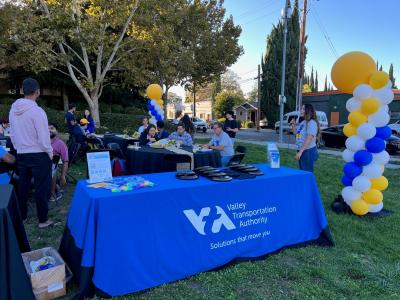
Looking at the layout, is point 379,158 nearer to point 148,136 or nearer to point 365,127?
point 365,127

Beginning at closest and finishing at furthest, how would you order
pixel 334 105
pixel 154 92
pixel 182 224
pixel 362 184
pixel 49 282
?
pixel 49 282, pixel 182 224, pixel 362 184, pixel 154 92, pixel 334 105

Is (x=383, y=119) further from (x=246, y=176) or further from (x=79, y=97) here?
(x=79, y=97)

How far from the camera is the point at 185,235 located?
8.98 feet

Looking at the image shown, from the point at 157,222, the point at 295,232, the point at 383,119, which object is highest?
the point at 383,119

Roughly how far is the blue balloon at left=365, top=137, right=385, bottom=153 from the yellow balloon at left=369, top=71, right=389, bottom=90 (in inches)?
28.4

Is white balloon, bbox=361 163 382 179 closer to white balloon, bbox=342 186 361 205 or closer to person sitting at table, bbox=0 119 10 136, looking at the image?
white balloon, bbox=342 186 361 205

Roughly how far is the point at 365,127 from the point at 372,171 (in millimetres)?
643

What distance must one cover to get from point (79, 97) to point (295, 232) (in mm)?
21529

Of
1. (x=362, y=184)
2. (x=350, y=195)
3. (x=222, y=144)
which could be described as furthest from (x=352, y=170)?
(x=222, y=144)

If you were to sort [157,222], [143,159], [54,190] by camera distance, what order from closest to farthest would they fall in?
[157,222] < [54,190] < [143,159]

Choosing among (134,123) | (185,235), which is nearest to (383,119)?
(185,235)

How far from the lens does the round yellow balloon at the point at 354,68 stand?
4309mm

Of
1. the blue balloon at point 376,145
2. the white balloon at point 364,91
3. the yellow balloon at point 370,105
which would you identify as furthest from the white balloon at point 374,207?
the white balloon at point 364,91

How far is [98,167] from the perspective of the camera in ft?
9.58
